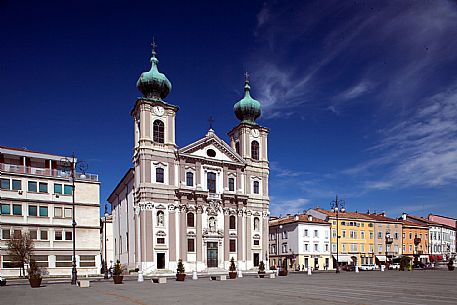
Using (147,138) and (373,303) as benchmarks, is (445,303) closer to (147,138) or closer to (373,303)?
(373,303)

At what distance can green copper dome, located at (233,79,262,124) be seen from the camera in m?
68.7

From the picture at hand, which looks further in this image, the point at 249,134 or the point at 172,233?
the point at 249,134

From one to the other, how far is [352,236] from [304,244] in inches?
442

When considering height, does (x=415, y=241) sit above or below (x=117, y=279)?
below

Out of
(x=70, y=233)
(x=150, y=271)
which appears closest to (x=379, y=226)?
(x=150, y=271)

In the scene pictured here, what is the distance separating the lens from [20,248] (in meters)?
45.9

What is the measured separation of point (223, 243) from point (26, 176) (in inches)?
1080

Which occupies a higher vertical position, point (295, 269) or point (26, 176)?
point (26, 176)

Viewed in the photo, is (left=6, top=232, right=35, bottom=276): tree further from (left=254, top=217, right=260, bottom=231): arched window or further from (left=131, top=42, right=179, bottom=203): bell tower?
(left=254, top=217, right=260, bottom=231): arched window

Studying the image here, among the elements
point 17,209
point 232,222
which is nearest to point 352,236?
point 232,222

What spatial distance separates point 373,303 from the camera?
15.9 metres

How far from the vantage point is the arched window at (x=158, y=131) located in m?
57.9

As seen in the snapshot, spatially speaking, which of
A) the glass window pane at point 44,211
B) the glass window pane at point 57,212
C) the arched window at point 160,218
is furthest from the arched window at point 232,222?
the glass window pane at point 44,211

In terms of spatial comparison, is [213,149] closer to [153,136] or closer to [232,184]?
[232,184]
